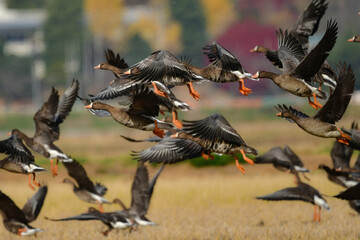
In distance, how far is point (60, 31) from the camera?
76312 mm

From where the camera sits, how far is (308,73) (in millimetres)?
10359

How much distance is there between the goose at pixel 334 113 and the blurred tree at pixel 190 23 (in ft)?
202

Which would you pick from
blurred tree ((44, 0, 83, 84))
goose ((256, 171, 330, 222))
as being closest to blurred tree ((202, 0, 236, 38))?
blurred tree ((44, 0, 83, 84))

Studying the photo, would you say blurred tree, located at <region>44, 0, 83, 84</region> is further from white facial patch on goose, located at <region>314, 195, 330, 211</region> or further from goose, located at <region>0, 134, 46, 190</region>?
goose, located at <region>0, 134, 46, 190</region>

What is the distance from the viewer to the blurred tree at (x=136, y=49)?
74.1 metres

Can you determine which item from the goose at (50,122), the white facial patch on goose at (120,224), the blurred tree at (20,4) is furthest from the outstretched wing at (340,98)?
the blurred tree at (20,4)

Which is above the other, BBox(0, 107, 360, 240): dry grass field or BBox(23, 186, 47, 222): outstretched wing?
BBox(23, 186, 47, 222): outstretched wing

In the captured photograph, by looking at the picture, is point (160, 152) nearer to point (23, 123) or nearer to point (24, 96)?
point (23, 123)

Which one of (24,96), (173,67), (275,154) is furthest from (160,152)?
(24,96)

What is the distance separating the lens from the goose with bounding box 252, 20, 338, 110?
396 inches

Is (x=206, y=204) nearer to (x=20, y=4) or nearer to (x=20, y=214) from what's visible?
(x=20, y=214)

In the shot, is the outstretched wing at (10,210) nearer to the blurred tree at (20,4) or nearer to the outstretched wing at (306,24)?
the outstretched wing at (306,24)

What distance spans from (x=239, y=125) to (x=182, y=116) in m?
10.6

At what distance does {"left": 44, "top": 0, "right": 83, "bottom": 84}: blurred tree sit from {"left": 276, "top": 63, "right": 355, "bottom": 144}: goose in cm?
6435
